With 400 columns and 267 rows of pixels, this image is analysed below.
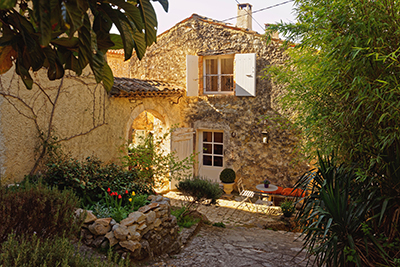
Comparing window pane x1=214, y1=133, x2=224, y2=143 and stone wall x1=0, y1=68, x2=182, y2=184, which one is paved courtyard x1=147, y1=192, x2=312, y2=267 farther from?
window pane x1=214, y1=133, x2=224, y2=143

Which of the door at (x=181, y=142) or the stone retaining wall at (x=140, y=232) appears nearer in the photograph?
the stone retaining wall at (x=140, y=232)

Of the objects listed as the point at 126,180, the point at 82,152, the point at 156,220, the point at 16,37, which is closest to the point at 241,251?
the point at 156,220

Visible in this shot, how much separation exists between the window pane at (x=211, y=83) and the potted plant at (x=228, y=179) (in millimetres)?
2331

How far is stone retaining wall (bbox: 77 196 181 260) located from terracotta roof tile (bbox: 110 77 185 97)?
247cm

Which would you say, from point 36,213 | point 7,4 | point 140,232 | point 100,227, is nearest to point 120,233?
point 100,227

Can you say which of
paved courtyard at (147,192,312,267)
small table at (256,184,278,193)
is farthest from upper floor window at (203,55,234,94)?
paved courtyard at (147,192,312,267)

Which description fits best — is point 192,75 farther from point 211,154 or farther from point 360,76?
point 360,76

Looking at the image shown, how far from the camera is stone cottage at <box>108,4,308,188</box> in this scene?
8.04m

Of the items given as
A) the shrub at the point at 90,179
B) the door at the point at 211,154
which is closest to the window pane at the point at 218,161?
the door at the point at 211,154

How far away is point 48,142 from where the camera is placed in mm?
4598

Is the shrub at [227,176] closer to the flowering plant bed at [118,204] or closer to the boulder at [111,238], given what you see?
the flowering plant bed at [118,204]

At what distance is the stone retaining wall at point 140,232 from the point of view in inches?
136

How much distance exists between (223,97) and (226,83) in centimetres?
45

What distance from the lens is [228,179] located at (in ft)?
26.9
